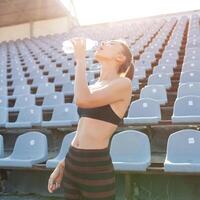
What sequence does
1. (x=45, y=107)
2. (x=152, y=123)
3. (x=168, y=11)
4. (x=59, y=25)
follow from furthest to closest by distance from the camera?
(x=59, y=25) → (x=168, y=11) → (x=45, y=107) → (x=152, y=123)

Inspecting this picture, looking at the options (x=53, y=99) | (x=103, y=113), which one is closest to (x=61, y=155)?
(x=103, y=113)

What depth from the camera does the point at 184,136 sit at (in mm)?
3107

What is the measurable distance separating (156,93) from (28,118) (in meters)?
1.61

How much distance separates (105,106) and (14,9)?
1569 cm

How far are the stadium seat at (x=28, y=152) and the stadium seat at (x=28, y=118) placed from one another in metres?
0.55

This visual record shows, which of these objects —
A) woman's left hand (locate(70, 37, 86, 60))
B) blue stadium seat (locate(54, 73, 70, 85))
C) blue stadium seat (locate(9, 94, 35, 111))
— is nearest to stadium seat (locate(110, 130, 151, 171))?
woman's left hand (locate(70, 37, 86, 60))

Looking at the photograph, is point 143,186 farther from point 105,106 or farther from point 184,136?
point 105,106

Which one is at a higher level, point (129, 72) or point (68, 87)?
point (129, 72)

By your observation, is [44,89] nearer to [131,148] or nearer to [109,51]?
[131,148]

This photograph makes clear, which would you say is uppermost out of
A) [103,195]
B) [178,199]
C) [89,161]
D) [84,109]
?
[84,109]

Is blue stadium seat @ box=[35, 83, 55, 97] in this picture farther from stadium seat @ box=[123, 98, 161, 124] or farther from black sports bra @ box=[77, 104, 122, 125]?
black sports bra @ box=[77, 104, 122, 125]

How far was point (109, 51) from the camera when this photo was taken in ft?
5.63

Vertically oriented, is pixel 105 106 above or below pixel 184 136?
above

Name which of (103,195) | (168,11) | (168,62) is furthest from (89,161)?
(168,11)
